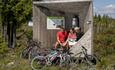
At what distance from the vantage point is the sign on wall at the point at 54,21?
15234 millimetres

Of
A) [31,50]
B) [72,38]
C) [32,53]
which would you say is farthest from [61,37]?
[31,50]

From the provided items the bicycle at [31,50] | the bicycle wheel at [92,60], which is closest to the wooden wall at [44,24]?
the bicycle at [31,50]

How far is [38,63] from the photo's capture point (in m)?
12.4

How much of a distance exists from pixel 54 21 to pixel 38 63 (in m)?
3.24

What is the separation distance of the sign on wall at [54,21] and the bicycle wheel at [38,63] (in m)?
2.99

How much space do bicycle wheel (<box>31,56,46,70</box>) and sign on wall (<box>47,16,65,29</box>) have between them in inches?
118

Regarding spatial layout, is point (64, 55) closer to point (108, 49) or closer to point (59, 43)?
point (59, 43)

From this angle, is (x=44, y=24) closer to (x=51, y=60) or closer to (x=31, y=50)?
(x=31, y=50)

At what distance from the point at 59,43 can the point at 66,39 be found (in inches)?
19.6

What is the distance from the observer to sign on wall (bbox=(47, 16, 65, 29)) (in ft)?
50.0

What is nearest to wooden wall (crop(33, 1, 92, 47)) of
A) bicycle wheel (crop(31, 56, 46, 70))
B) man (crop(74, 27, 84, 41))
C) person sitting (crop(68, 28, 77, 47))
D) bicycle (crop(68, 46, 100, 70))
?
man (crop(74, 27, 84, 41))

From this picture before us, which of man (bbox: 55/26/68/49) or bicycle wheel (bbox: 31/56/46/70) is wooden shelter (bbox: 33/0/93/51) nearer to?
man (bbox: 55/26/68/49)

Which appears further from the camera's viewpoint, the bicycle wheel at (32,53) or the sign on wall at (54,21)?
the sign on wall at (54,21)

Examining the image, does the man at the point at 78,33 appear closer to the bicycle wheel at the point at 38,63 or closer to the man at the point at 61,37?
the man at the point at 61,37
